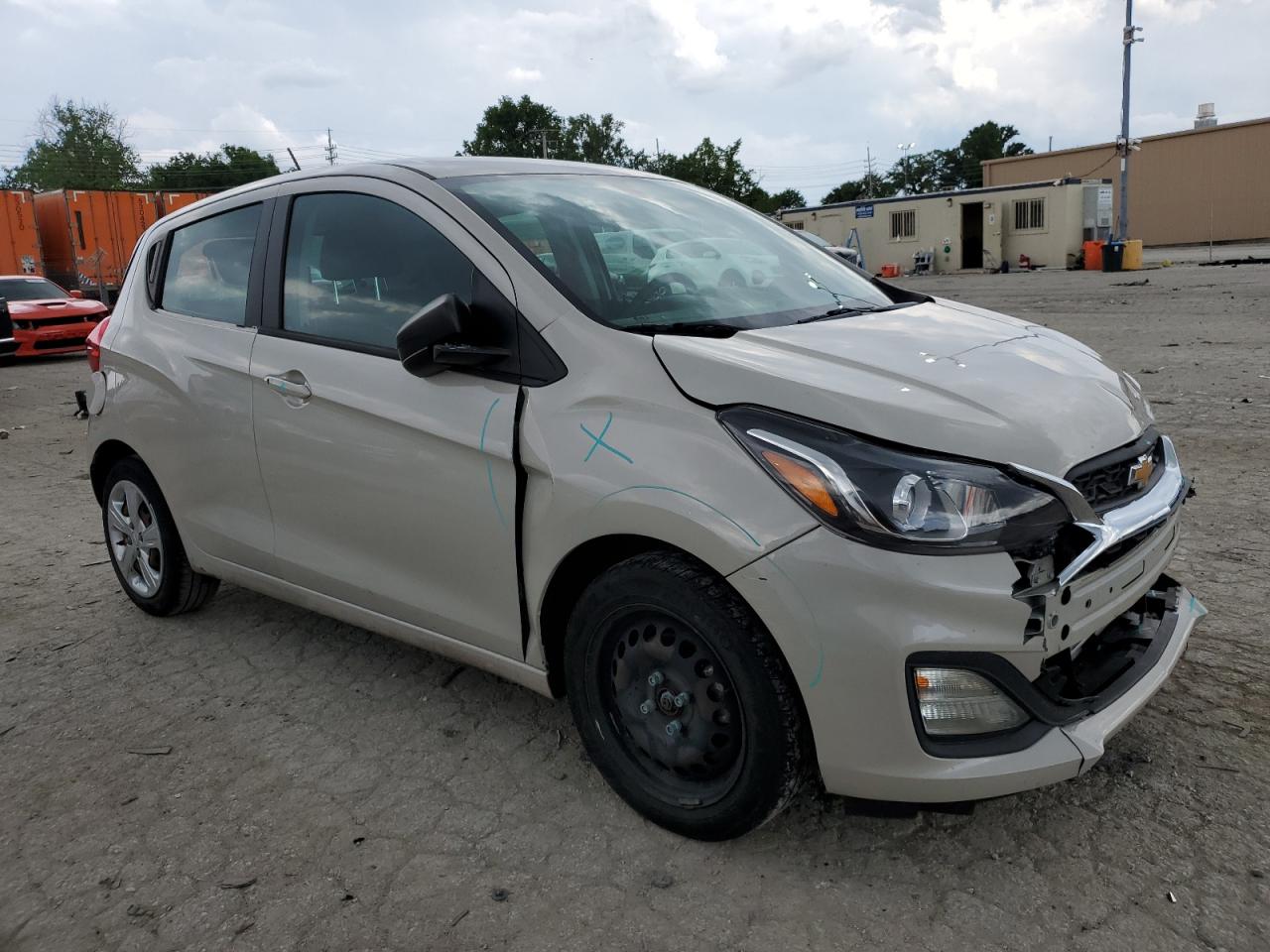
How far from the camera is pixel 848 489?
7.29ft

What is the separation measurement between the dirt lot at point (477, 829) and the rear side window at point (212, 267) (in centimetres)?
135

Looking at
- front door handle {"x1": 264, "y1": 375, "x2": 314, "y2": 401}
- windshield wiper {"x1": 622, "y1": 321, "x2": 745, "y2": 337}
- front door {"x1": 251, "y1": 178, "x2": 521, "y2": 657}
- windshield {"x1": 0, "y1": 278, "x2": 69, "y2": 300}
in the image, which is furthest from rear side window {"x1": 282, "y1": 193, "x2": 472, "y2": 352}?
windshield {"x1": 0, "y1": 278, "x2": 69, "y2": 300}

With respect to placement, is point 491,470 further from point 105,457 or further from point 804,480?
point 105,457

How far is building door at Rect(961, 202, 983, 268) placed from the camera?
3816cm

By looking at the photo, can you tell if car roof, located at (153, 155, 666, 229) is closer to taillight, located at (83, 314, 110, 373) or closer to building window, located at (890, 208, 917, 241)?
taillight, located at (83, 314, 110, 373)

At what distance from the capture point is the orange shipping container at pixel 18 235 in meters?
25.5

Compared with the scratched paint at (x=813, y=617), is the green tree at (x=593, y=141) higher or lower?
higher

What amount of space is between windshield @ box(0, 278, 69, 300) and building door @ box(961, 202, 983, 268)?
3068 centimetres

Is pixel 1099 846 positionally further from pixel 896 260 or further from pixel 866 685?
pixel 896 260

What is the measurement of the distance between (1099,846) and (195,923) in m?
2.19

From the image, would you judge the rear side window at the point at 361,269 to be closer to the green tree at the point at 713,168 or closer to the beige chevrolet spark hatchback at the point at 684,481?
the beige chevrolet spark hatchback at the point at 684,481

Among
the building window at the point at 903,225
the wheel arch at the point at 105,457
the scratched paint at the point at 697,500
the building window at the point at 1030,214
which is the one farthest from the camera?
the building window at the point at 903,225

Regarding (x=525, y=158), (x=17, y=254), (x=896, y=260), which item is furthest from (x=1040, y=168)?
(x=525, y=158)

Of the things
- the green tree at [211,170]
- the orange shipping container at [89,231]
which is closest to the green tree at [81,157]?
the green tree at [211,170]
